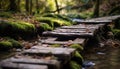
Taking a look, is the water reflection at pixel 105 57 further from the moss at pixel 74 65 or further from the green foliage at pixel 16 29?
the green foliage at pixel 16 29

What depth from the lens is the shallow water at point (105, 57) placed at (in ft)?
26.1

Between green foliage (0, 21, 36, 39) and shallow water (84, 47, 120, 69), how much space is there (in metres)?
3.18

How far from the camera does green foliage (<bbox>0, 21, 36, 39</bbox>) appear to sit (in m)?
10.9

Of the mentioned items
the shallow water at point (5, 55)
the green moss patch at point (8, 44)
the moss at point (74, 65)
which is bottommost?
the moss at point (74, 65)

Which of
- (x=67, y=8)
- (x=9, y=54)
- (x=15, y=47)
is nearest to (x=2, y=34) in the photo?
(x=15, y=47)

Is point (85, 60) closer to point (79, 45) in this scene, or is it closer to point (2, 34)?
point (79, 45)

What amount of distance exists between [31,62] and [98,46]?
21.6ft

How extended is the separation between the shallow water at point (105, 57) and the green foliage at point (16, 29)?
3.18 m

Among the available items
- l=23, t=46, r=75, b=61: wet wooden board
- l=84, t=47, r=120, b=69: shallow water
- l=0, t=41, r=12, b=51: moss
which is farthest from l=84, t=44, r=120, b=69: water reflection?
l=0, t=41, r=12, b=51: moss

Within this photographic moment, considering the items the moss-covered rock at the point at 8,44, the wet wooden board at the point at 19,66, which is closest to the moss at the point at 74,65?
the wet wooden board at the point at 19,66

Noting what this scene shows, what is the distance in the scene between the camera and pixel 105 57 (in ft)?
30.2

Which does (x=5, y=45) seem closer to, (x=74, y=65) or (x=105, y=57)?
(x=74, y=65)

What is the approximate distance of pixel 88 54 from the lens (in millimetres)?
9891

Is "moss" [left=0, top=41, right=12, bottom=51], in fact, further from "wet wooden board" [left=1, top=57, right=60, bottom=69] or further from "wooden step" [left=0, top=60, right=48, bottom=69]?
"wooden step" [left=0, top=60, right=48, bottom=69]
